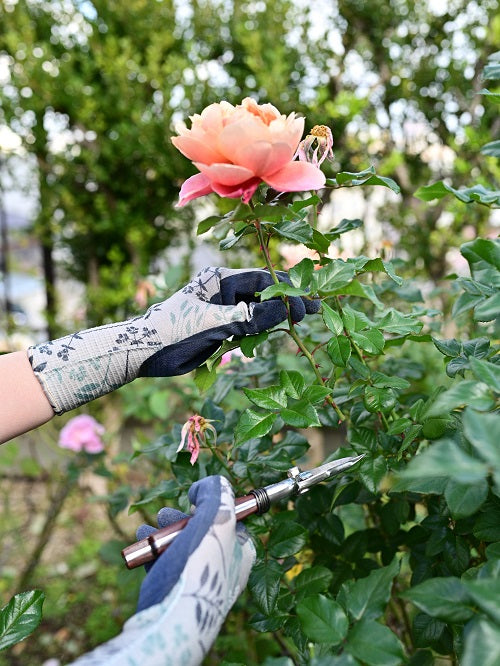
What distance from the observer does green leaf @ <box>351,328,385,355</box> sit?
0.72 m

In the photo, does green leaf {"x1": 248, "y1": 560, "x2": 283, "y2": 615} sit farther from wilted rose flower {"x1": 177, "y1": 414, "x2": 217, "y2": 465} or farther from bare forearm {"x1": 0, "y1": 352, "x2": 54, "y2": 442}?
bare forearm {"x1": 0, "y1": 352, "x2": 54, "y2": 442}

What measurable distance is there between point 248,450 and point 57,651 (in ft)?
5.93

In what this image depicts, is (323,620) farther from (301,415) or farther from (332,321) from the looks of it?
(332,321)

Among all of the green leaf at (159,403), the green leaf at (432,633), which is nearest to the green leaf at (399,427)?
the green leaf at (432,633)

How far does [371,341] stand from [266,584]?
0.35 metres

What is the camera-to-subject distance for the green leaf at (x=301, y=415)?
66 centimetres

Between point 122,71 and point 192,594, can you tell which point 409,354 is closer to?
point 192,594

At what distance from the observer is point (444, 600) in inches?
19.5

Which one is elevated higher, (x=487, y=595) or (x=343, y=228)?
(x=343, y=228)

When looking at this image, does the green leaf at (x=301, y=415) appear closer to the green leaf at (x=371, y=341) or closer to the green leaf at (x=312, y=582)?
the green leaf at (x=371, y=341)

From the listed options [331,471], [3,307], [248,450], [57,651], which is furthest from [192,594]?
[3,307]

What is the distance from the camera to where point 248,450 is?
2.93 feet

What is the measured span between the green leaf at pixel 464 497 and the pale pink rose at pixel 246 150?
350 mm

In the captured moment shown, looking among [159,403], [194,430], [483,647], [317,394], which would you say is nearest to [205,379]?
[194,430]
